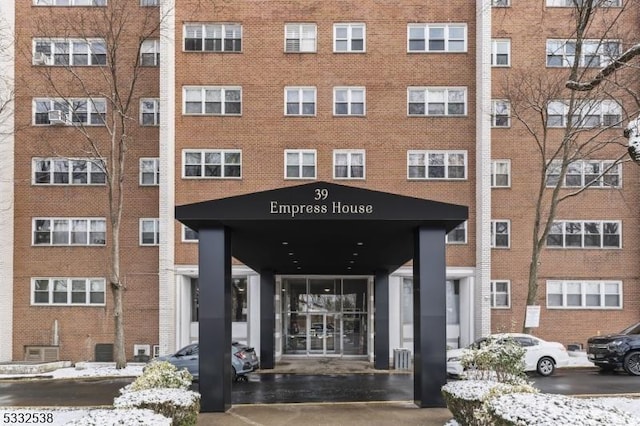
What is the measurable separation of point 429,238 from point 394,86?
1709 centimetres

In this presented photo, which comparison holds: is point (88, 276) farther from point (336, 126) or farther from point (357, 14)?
point (357, 14)

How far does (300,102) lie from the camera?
29766 mm

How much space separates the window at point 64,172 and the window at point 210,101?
5.02 meters

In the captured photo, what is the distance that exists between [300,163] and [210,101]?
487 cm

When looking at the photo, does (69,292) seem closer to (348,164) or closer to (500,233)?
(348,164)

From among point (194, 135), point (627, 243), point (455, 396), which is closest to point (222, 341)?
point (455, 396)

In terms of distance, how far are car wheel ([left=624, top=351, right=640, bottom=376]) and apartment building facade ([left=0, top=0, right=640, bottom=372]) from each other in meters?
7.36

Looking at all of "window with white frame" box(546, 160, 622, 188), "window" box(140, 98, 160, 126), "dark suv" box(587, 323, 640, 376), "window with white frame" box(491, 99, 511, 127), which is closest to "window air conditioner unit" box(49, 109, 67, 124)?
"window" box(140, 98, 160, 126)

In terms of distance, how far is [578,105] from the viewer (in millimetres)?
25234

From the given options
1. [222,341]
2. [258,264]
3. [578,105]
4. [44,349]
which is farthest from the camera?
[44,349]

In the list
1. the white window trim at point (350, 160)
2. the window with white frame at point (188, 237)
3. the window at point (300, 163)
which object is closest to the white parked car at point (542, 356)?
the white window trim at point (350, 160)

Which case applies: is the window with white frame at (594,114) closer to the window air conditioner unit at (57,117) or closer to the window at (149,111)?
the window at (149,111)

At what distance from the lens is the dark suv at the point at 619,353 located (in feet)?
71.5

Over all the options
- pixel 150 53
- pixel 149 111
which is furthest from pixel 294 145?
pixel 150 53
